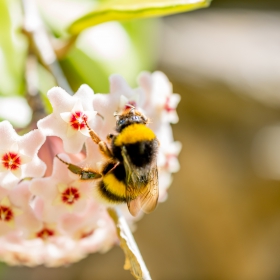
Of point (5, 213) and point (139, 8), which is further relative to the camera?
point (139, 8)

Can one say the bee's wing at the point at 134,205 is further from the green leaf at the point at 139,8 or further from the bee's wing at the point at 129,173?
the green leaf at the point at 139,8

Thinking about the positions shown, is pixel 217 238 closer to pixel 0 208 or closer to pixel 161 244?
pixel 161 244

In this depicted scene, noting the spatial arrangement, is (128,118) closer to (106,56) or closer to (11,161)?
(11,161)

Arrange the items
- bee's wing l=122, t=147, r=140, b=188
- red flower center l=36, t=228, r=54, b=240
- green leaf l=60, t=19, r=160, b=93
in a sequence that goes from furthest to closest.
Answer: green leaf l=60, t=19, r=160, b=93
red flower center l=36, t=228, r=54, b=240
bee's wing l=122, t=147, r=140, b=188

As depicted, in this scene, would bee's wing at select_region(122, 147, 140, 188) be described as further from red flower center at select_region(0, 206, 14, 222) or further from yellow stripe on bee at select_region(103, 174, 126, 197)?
red flower center at select_region(0, 206, 14, 222)

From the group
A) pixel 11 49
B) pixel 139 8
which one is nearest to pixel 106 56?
pixel 11 49

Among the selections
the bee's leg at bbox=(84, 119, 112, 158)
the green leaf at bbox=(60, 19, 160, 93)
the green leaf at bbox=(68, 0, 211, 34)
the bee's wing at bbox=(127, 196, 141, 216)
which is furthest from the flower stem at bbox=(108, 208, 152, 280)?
the green leaf at bbox=(60, 19, 160, 93)

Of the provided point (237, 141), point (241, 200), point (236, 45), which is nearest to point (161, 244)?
point (241, 200)
